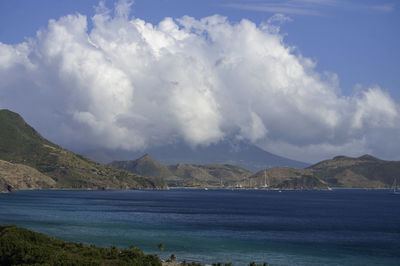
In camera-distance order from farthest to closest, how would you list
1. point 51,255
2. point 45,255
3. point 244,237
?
point 244,237 → point 45,255 → point 51,255

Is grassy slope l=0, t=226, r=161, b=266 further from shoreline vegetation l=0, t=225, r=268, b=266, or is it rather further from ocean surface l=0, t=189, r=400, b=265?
ocean surface l=0, t=189, r=400, b=265

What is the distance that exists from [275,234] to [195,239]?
27.5 metres

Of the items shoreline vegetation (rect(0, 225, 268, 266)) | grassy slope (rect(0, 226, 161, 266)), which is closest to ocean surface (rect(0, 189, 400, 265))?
shoreline vegetation (rect(0, 225, 268, 266))

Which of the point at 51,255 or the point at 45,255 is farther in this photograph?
the point at 45,255

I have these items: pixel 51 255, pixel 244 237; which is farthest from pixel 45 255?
pixel 244 237

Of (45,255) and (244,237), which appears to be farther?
(244,237)

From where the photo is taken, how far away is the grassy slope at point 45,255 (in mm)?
54284

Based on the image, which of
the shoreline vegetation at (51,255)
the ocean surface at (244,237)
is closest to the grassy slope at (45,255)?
the shoreline vegetation at (51,255)

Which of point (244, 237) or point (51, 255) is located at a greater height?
point (51, 255)

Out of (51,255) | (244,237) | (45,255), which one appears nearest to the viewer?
(51,255)

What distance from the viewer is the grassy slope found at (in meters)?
54.3

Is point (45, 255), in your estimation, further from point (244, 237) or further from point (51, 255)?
point (244, 237)

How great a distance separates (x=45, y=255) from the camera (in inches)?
2190

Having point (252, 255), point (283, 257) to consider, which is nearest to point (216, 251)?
point (252, 255)
